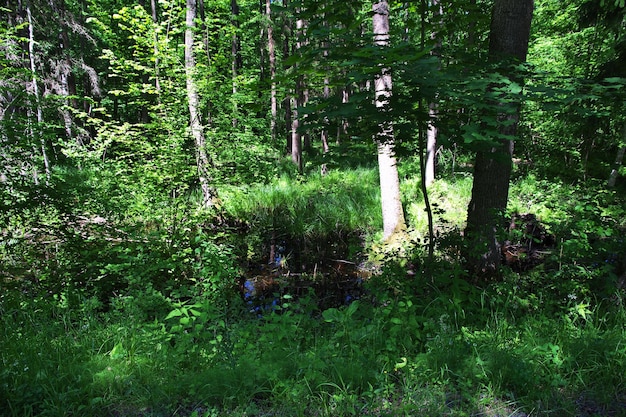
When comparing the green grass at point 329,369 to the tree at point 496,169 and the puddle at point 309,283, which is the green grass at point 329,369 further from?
the puddle at point 309,283

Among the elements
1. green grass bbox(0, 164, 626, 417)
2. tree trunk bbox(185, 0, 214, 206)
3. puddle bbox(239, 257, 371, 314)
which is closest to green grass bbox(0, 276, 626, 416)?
green grass bbox(0, 164, 626, 417)

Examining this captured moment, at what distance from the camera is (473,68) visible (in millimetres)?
2561

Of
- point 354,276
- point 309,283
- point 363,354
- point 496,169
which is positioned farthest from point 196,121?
point 363,354

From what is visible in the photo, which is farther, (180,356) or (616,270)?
(616,270)

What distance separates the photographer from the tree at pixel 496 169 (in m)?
3.49

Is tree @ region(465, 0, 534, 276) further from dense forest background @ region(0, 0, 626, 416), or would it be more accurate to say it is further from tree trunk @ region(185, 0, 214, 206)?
tree trunk @ region(185, 0, 214, 206)

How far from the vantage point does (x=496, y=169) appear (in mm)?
3932

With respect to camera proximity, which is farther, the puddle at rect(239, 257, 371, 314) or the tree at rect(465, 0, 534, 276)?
the puddle at rect(239, 257, 371, 314)

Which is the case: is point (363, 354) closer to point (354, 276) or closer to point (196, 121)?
point (354, 276)

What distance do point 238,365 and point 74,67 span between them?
37.6ft

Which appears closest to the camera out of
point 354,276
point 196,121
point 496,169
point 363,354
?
point 363,354

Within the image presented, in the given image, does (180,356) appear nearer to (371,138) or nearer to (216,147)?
(371,138)

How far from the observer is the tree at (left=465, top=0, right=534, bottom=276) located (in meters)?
3.49

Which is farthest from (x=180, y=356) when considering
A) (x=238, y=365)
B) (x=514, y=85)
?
(x=514, y=85)
